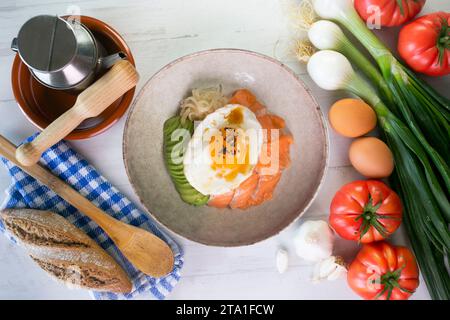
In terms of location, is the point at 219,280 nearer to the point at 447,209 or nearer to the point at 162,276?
the point at 162,276

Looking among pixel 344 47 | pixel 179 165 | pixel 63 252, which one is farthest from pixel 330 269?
pixel 63 252

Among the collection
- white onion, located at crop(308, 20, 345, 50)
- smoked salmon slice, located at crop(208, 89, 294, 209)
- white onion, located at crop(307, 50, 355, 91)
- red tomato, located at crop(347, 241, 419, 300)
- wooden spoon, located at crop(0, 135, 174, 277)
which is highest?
white onion, located at crop(308, 20, 345, 50)

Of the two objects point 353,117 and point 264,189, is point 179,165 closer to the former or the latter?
point 264,189

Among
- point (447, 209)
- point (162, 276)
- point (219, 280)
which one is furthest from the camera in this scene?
point (219, 280)

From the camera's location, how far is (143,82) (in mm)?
1538

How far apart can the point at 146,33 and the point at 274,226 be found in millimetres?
802

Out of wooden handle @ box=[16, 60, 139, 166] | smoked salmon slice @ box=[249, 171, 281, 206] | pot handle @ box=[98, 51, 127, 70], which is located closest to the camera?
wooden handle @ box=[16, 60, 139, 166]

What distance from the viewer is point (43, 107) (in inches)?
56.5

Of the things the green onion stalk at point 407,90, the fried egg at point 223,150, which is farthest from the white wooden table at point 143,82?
the fried egg at point 223,150

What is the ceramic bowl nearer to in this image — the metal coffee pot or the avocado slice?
the avocado slice

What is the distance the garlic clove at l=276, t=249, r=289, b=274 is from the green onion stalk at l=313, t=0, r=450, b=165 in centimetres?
57

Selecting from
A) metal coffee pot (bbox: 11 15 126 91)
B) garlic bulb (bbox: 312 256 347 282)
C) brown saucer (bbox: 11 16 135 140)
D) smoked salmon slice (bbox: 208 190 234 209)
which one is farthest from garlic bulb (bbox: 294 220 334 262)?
metal coffee pot (bbox: 11 15 126 91)

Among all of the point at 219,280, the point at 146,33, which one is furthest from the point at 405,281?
the point at 146,33

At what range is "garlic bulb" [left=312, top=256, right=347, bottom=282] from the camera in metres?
1.50
